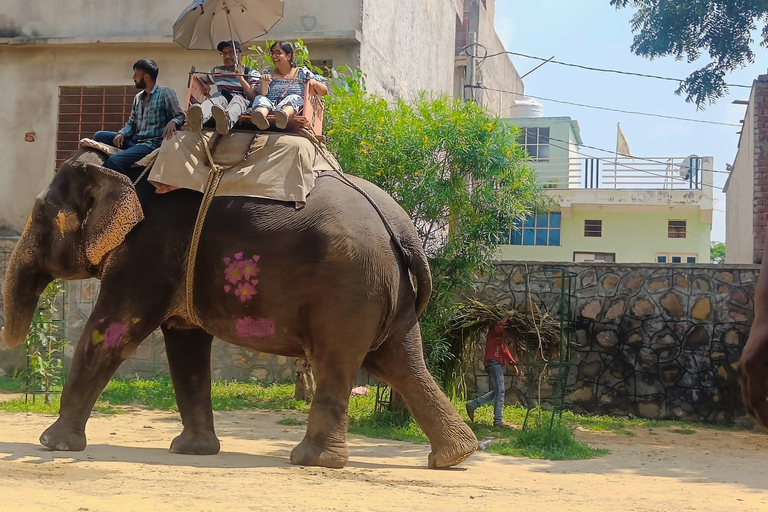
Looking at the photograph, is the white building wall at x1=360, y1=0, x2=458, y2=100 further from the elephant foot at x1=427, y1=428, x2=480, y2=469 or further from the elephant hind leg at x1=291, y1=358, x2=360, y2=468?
the elephant hind leg at x1=291, y1=358, x2=360, y2=468

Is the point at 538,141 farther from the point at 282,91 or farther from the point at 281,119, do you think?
the point at 281,119

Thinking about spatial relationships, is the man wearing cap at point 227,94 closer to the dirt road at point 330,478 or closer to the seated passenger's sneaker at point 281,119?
the seated passenger's sneaker at point 281,119

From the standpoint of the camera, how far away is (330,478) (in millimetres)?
6129

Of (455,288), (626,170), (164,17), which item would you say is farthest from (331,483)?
(626,170)

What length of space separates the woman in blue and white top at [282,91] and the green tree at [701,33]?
11270 mm

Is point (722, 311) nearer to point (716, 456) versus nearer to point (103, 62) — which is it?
point (716, 456)

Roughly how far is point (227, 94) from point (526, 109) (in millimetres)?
23850

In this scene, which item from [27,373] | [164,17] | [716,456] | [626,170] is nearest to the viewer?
[716,456]

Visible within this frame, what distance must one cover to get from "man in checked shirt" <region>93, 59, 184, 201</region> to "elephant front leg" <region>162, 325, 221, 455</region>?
129 cm

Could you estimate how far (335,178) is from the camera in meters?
7.13

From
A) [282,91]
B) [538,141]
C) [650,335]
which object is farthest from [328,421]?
[538,141]

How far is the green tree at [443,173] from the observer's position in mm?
10461

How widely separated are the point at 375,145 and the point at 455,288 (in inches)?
71.3

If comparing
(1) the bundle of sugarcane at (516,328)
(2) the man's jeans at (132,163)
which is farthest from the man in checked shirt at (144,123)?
(1) the bundle of sugarcane at (516,328)
